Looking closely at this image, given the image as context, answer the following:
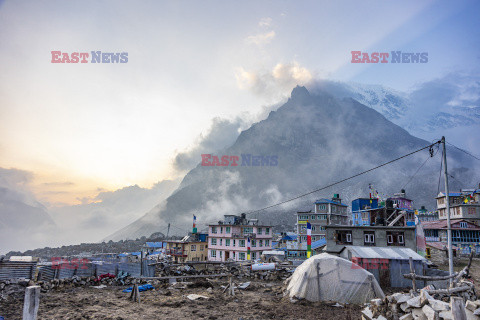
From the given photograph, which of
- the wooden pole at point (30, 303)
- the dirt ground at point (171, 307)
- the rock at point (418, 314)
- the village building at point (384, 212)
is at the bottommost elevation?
the dirt ground at point (171, 307)

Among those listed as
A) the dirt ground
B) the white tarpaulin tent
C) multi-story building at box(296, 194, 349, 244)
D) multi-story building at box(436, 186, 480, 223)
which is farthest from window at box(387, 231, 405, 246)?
multi-story building at box(296, 194, 349, 244)

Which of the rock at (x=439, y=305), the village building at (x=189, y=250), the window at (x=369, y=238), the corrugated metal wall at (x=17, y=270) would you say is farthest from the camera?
the village building at (x=189, y=250)

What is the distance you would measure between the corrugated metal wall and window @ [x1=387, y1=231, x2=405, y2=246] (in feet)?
129

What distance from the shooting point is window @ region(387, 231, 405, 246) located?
3522 cm

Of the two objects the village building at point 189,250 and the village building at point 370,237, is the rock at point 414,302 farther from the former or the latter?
the village building at point 189,250

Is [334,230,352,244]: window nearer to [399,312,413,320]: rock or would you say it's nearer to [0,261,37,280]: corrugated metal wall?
[399,312,413,320]: rock

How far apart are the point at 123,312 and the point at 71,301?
227 inches

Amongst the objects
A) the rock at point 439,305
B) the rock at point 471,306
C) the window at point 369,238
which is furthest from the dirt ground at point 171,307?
the window at point 369,238

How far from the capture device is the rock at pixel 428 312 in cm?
1081

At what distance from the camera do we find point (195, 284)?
27.6 meters

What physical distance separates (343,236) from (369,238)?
11.0 feet

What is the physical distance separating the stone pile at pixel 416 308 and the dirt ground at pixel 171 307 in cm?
305

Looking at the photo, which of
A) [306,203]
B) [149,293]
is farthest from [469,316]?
[306,203]

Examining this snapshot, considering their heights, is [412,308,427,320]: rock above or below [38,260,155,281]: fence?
above
